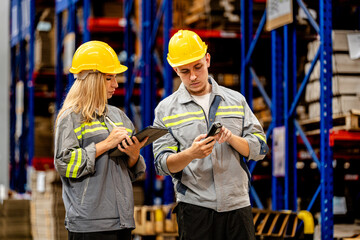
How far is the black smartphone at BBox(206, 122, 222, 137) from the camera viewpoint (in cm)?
310

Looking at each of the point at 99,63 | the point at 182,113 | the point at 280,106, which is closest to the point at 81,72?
the point at 99,63

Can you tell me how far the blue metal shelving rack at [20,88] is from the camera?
12.6 metres

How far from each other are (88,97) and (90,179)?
47 cm

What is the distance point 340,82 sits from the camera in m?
5.86

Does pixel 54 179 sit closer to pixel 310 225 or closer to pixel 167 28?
pixel 167 28

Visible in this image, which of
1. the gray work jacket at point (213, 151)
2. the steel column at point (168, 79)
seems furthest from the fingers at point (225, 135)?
→ the steel column at point (168, 79)

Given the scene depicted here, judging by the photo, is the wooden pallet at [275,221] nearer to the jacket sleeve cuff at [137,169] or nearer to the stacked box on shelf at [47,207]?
the jacket sleeve cuff at [137,169]

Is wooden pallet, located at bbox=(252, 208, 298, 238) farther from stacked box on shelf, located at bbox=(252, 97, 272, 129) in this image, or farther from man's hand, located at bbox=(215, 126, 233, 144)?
stacked box on shelf, located at bbox=(252, 97, 272, 129)

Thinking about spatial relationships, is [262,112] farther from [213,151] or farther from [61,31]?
[61,31]

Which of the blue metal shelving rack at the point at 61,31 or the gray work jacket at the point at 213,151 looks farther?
the blue metal shelving rack at the point at 61,31

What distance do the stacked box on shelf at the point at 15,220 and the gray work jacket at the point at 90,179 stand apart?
5437mm

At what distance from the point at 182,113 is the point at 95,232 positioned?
82cm

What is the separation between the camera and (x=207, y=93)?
3555 mm

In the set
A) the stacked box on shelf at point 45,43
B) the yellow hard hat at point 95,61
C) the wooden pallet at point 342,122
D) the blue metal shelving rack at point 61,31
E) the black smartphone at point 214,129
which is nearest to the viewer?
the black smartphone at point 214,129
